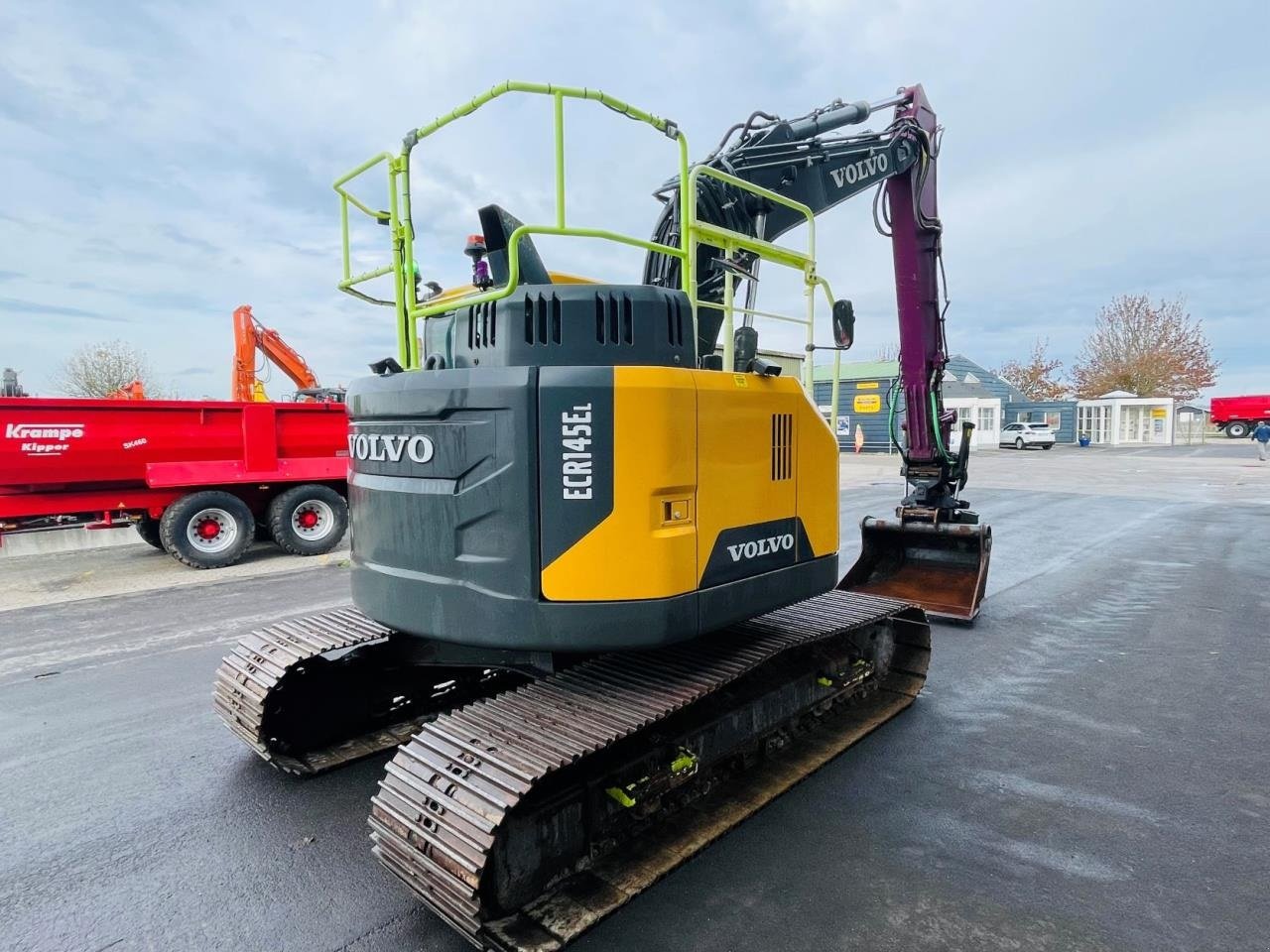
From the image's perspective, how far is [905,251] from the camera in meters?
6.70

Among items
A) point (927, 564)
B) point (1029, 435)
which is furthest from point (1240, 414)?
point (927, 564)

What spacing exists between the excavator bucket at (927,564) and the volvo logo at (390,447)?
498 cm

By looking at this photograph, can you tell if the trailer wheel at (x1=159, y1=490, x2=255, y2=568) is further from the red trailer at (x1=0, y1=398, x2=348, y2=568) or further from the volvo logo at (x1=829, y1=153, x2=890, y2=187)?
the volvo logo at (x1=829, y1=153, x2=890, y2=187)

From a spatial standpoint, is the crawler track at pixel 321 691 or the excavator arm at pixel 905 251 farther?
the excavator arm at pixel 905 251

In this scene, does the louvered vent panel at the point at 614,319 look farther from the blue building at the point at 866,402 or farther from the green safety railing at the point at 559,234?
the blue building at the point at 866,402

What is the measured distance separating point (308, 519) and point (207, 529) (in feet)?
3.99

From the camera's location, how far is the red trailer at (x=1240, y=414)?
43453 mm

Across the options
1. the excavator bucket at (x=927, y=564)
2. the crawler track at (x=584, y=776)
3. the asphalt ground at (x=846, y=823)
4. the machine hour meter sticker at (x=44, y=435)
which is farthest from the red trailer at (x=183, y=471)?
the crawler track at (x=584, y=776)

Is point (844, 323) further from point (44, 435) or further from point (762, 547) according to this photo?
point (44, 435)

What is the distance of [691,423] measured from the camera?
2.82 m

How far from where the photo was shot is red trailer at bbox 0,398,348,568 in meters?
8.38

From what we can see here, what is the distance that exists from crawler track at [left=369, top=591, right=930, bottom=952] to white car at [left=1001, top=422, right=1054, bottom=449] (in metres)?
39.6

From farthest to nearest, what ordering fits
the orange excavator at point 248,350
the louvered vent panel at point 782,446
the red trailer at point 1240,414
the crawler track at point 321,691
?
the red trailer at point 1240,414, the orange excavator at point 248,350, the crawler track at point 321,691, the louvered vent panel at point 782,446

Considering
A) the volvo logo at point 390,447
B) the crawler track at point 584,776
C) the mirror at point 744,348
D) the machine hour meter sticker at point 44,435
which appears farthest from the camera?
the machine hour meter sticker at point 44,435
